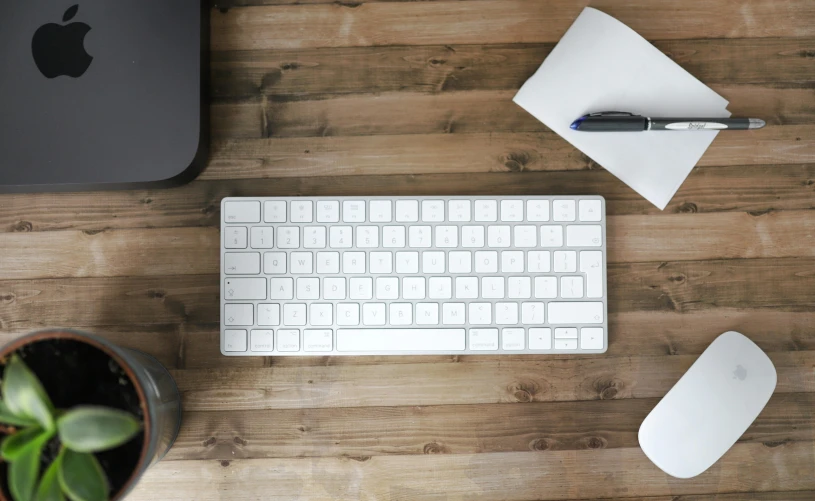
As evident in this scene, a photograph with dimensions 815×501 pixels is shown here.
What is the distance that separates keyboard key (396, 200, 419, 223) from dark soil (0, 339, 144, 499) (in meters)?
0.37

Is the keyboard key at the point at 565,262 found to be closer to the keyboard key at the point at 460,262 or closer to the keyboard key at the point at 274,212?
the keyboard key at the point at 460,262

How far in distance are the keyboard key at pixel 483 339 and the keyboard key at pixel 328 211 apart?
0.76 feet

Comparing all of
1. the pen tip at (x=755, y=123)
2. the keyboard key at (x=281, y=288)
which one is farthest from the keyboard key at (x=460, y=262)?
the pen tip at (x=755, y=123)

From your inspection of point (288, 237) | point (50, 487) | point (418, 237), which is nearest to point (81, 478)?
point (50, 487)

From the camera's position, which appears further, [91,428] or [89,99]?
[89,99]

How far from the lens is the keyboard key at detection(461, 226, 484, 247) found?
718 millimetres

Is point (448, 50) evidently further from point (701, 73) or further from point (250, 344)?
point (250, 344)

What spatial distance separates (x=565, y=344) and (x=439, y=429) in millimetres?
202

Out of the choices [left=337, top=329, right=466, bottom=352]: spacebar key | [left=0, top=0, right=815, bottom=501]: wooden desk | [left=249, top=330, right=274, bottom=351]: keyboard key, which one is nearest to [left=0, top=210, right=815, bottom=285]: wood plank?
[left=0, top=0, right=815, bottom=501]: wooden desk

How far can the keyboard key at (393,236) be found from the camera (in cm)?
71

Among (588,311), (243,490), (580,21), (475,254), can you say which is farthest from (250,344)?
(580,21)

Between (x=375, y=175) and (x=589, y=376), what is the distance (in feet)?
1.31

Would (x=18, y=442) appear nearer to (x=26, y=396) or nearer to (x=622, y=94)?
(x=26, y=396)

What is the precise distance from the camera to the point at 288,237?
71 cm
